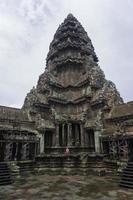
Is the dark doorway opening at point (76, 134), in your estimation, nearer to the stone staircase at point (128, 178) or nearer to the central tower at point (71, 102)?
the central tower at point (71, 102)

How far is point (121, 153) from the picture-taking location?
18.6 metres

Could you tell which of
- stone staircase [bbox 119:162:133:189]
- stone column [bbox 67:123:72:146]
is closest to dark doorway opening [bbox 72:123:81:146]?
Answer: stone column [bbox 67:123:72:146]

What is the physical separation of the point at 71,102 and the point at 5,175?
1535 cm

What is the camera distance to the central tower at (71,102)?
23.6 meters

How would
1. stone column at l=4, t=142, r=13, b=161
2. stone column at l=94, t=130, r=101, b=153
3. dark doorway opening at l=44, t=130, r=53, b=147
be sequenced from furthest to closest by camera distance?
1. dark doorway opening at l=44, t=130, r=53, b=147
2. stone column at l=94, t=130, r=101, b=153
3. stone column at l=4, t=142, r=13, b=161

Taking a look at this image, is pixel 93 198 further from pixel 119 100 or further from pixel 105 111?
pixel 119 100

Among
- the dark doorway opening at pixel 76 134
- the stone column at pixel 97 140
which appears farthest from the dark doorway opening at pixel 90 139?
the stone column at pixel 97 140

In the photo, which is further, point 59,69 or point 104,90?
point 59,69

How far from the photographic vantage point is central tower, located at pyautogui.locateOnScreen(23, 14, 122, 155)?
23562 millimetres

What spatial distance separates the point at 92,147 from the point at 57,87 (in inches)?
436

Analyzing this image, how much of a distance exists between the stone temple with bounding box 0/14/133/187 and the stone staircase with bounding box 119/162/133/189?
10.0 inches

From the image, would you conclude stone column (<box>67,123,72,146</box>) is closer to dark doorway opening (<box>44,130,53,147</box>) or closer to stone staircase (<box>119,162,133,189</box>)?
dark doorway opening (<box>44,130,53,147</box>)

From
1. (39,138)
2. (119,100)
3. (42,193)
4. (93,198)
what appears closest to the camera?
(93,198)

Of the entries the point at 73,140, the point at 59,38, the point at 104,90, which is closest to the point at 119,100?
the point at 104,90
